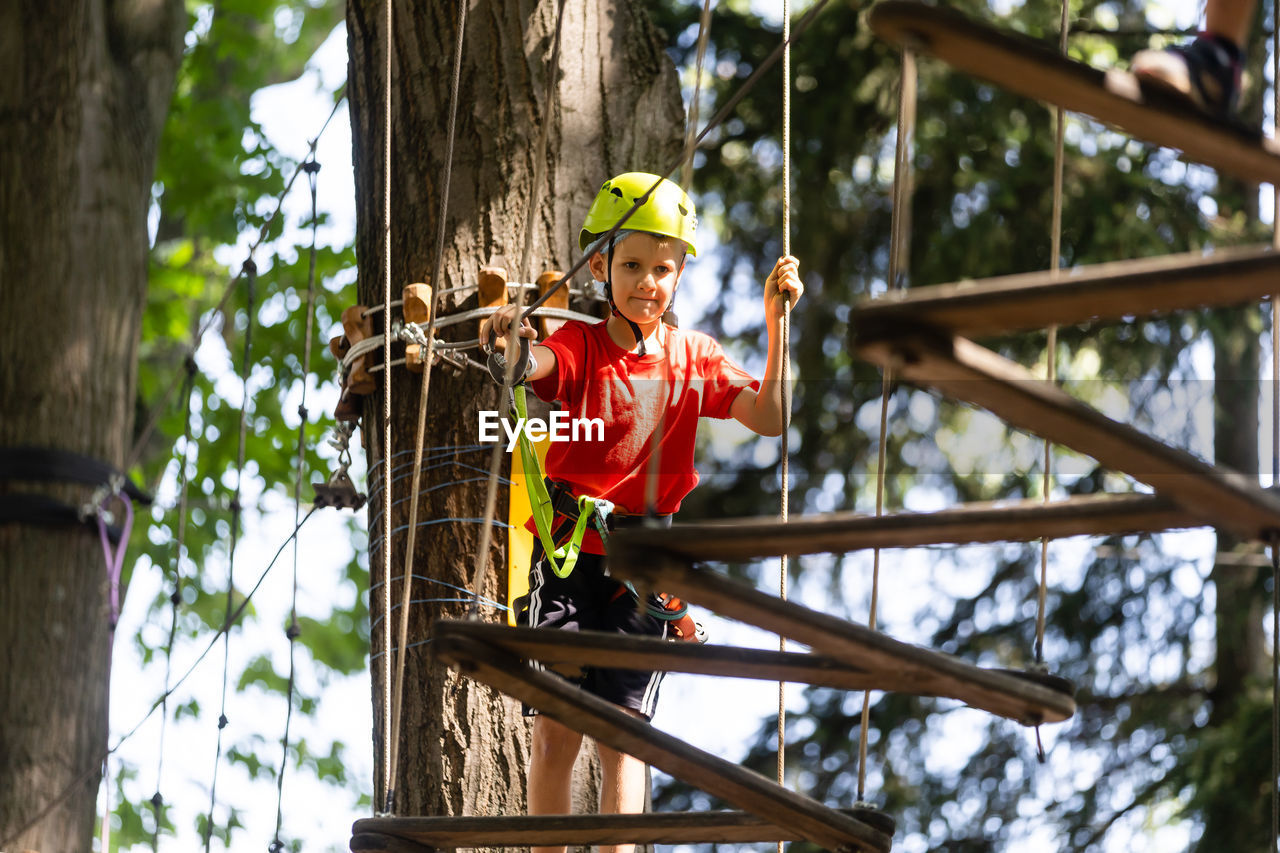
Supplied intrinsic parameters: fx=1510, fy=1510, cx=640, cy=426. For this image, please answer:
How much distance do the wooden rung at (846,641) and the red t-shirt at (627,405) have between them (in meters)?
0.84

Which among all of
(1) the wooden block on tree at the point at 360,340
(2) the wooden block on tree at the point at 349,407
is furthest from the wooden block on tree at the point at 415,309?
(2) the wooden block on tree at the point at 349,407

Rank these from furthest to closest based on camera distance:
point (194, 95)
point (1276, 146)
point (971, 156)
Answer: point (194, 95)
point (971, 156)
point (1276, 146)

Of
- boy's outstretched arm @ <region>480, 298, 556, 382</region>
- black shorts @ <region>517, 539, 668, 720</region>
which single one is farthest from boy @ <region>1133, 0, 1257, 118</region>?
black shorts @ <region>517, 539, 668, 720</region>

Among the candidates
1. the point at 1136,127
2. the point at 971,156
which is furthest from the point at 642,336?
the point at 971,156

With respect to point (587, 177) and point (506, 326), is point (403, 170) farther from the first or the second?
point (506, 326)

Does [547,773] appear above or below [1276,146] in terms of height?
below

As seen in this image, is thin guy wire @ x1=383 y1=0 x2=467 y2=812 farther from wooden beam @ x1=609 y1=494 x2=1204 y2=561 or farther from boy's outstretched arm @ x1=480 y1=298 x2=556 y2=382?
wooden beam @ x1=609 y1=494 x2=1204 y2=561

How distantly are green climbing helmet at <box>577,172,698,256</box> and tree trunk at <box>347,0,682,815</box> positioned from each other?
0.52 m

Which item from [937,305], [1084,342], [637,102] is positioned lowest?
[937,305]

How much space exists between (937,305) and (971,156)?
5806mm

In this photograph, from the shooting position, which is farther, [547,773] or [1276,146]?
[547,773]

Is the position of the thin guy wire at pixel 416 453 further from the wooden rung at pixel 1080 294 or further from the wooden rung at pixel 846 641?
the wooden rung at pixel 1080 294

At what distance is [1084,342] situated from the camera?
738cm

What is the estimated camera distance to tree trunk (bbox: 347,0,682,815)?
132 inches
